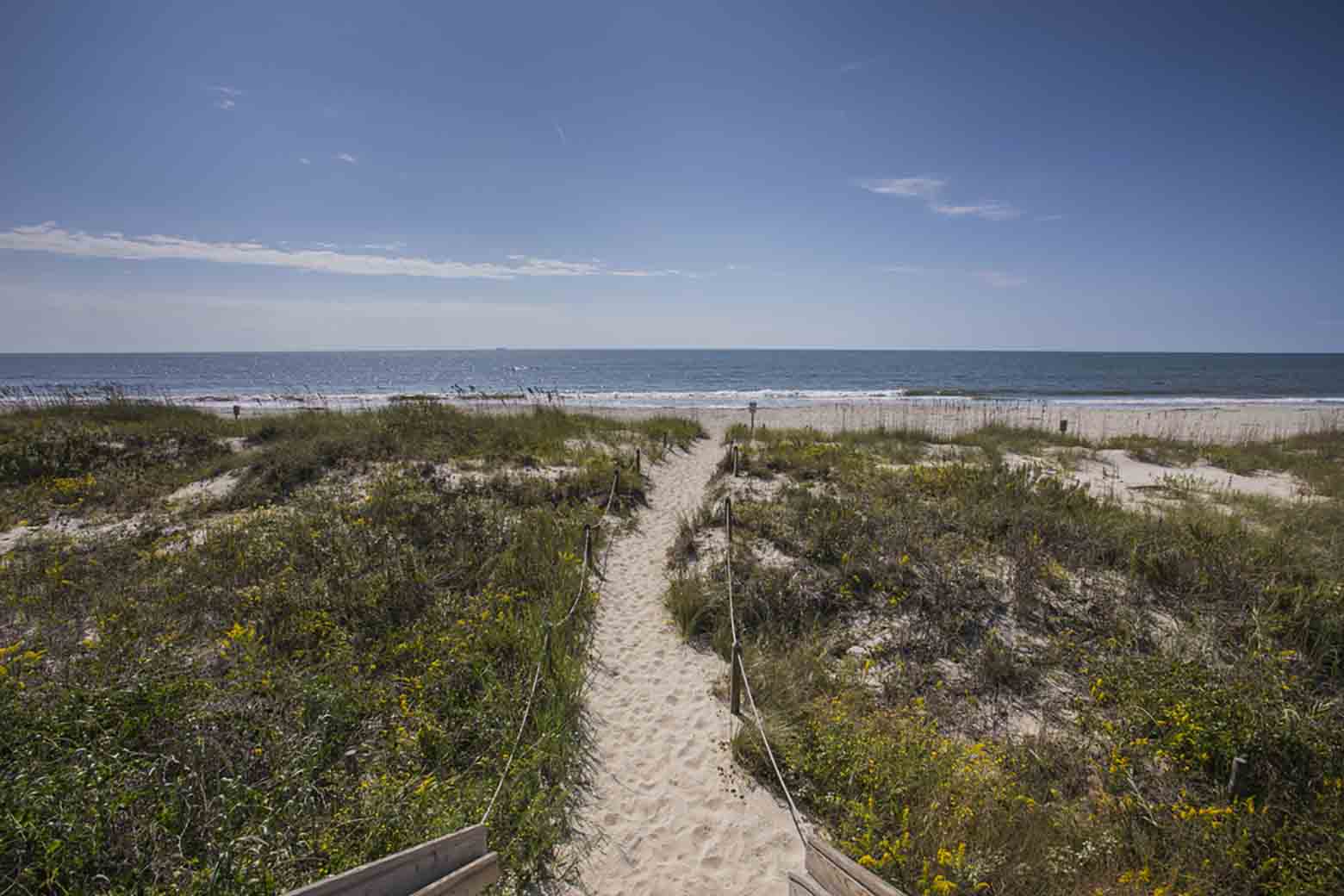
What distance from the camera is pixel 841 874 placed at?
255 cm

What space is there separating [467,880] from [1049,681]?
6.52 metres

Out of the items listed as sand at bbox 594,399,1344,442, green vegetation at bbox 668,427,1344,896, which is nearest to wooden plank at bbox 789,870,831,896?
green vegetation at bbox 668,427,1344,896

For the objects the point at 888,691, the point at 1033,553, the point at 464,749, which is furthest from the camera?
the point at 1033,553

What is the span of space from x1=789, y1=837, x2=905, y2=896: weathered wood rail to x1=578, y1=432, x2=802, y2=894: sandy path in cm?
115

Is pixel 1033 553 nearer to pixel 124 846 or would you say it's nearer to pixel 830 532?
pixel 830 532

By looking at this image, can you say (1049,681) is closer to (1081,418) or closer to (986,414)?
(986,414)

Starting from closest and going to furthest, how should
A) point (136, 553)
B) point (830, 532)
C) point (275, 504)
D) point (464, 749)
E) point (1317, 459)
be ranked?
point (464, 749)
point (136, 553)
point (830, 532)
point (275, 504)
point (1317, 459)

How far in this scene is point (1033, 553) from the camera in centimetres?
827

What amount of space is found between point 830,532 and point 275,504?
1124 centimetres

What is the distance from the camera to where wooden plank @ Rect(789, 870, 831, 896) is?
269 centimetres

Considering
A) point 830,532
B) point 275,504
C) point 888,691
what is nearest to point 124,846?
point 888,691

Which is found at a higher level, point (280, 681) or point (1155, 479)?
point (1155, 479)

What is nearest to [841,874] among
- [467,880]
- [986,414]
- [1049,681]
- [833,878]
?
[833,878]

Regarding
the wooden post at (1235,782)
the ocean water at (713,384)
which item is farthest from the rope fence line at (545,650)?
the ocean water at (713,384)
